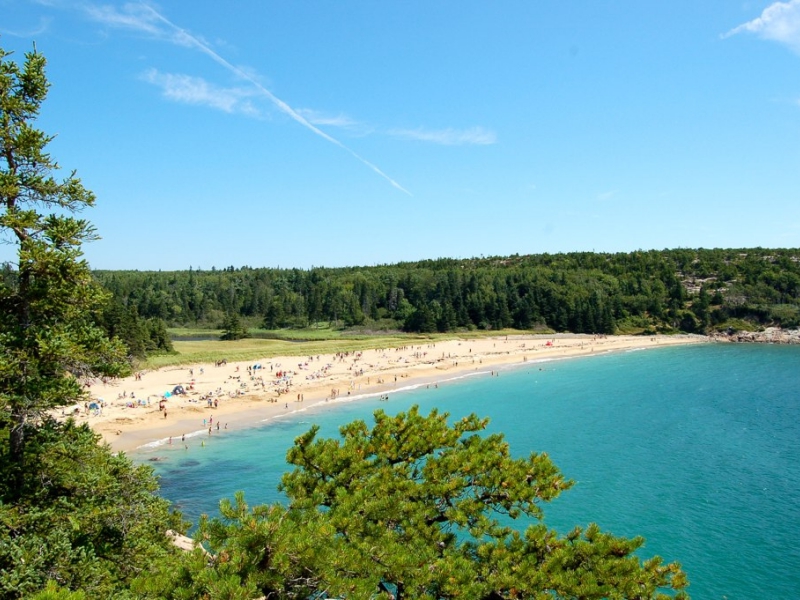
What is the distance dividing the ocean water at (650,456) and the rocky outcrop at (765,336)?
44.0 metres

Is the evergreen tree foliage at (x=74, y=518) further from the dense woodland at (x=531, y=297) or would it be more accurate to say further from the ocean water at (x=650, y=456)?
the dense woodland at (x=531, y=297)

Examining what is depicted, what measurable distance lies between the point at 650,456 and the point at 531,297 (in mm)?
88058

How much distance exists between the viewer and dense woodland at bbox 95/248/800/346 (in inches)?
4665

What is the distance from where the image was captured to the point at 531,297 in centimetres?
12162

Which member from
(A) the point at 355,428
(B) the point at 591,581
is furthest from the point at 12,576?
(B) the point at 591,581

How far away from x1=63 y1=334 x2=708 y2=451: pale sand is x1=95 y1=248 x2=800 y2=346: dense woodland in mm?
20741

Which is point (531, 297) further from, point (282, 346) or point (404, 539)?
point (404, 539)

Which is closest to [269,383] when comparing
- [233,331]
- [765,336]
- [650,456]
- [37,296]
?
[650,456]

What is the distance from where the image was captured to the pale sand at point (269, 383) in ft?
136

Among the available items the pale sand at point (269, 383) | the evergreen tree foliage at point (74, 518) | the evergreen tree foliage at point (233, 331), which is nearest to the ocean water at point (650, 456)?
the pale sand at point (269, 383)

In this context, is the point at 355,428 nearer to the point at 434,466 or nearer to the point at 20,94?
the point at 434,466

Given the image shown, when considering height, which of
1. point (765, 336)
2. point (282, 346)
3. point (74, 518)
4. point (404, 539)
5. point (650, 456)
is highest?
point (74, 518)

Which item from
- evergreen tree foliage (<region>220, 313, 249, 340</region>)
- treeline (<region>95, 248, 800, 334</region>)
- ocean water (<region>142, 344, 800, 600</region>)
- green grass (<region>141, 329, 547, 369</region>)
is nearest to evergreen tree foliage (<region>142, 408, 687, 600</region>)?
ocean water (<region>142, 344, 800, 600</region>)

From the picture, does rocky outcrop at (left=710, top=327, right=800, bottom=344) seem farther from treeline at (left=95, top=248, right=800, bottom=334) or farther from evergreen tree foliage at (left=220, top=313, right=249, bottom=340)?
evergreen tree foliage at (left=220, top=313, right=249, bottom=340)
